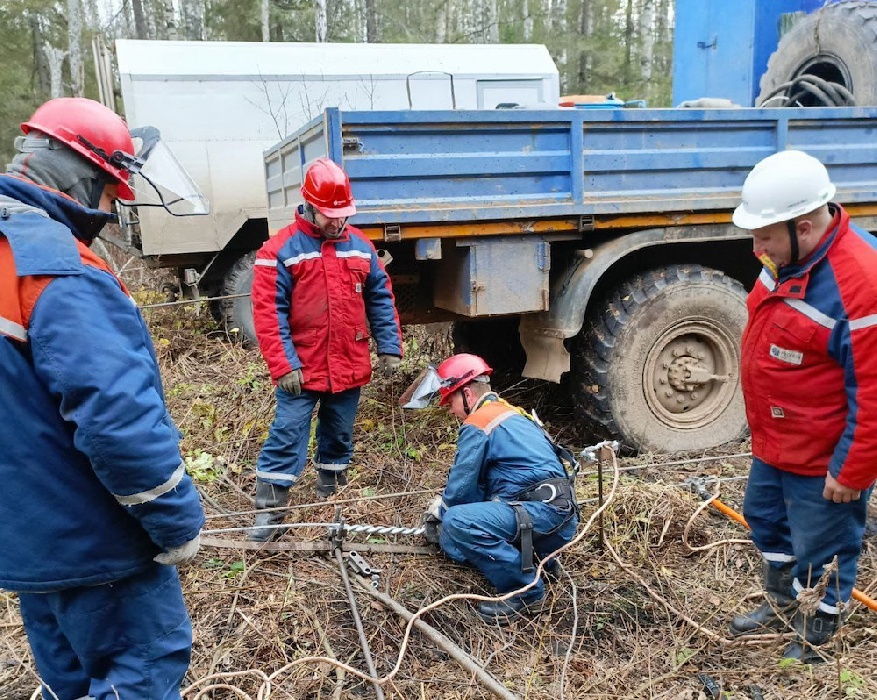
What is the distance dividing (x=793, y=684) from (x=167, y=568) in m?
2.16

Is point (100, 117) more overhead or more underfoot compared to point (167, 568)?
more overhead

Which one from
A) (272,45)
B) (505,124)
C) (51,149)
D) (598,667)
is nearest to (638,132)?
(505,124)

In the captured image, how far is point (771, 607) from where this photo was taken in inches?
111

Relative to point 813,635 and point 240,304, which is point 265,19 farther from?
point 813,635

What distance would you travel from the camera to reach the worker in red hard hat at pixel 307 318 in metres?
3.56

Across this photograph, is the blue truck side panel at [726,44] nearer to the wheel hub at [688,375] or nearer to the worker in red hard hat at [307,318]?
the wheel hub at [688,375]

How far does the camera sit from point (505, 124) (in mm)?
3854

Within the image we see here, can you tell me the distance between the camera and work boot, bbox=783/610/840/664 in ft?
8.42

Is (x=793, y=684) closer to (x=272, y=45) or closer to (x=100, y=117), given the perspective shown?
(x=100, y=117)

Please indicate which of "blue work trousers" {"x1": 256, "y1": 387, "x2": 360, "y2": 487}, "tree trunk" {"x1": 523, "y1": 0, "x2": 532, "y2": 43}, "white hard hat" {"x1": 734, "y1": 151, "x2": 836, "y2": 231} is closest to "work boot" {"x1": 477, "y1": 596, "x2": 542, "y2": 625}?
"blue work trousers" {"x1": 256, "y1": 387, "x2": 360, "y2": 487}

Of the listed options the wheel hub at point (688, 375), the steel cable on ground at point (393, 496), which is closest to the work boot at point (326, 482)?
the steel cable on ground at point (393, 496)

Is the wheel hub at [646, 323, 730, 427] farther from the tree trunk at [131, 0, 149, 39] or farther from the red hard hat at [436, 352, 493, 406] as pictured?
the tree trunk at [131, 0, 149, 39]

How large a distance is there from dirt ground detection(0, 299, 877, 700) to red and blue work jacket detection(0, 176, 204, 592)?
778 millimetres

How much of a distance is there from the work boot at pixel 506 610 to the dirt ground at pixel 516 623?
51mm
